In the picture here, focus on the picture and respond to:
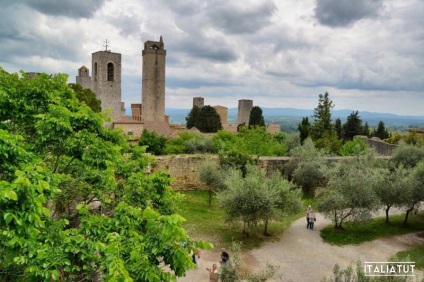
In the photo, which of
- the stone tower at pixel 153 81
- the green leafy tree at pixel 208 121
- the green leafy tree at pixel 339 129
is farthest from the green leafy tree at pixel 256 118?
the stone tower at pixel 153 81

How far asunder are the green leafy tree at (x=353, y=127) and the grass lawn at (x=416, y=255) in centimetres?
4401

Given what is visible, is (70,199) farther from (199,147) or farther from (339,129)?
(339,129)

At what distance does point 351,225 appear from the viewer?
18.3 m

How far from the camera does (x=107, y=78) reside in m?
62.6

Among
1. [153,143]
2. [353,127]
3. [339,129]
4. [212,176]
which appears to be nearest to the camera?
[212,176]

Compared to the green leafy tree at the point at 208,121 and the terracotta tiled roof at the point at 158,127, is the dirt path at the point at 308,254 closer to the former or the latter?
the terracotta tiled roof at the point at 158,127

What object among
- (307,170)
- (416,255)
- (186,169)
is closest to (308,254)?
(416,255)

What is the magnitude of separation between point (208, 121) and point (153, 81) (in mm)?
16111

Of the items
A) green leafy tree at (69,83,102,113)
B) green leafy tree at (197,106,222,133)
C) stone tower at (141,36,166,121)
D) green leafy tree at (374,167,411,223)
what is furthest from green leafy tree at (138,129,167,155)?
stone tower at (141,36,166,121)

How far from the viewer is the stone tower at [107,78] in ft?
202

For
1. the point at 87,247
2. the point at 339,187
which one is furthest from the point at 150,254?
the point at 339,187

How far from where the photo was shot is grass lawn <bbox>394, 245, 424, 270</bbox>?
1373cm

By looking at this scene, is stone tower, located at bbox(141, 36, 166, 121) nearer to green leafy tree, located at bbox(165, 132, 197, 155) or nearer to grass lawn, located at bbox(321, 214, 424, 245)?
green leafy tree, located at bbox(165, 132, 197, 155)

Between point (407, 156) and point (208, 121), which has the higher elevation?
point (208, 121)
